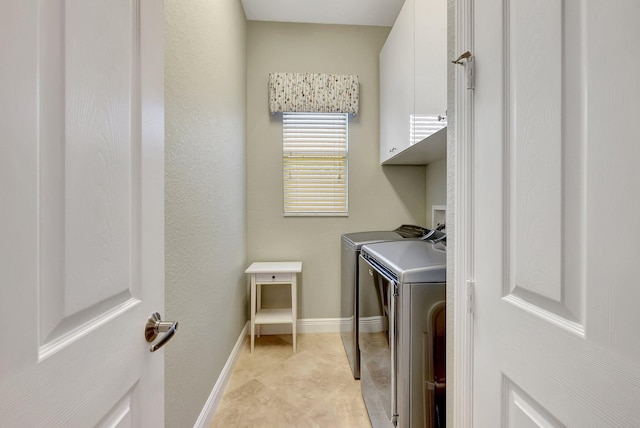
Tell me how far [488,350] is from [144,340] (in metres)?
0.84

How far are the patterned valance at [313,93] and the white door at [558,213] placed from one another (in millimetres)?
1877

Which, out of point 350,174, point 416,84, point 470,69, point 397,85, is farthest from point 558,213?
point 350,174

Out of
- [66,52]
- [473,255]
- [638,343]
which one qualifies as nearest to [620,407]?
[638,343]

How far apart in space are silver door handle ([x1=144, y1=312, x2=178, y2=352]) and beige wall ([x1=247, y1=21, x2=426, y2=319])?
6.52ft

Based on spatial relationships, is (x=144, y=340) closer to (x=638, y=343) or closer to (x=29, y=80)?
(x=29, y=80)

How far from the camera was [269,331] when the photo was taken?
260 centimetres

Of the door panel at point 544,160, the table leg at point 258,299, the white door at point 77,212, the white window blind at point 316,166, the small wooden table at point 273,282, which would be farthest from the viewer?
the white window blind at point 316,166

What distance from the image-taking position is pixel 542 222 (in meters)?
0.55

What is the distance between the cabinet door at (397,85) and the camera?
1757mm

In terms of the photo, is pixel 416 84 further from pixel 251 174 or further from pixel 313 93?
pixel 251 174

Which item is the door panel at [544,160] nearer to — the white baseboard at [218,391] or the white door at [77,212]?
the white door at [77,212]

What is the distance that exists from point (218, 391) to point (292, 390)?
458 mm

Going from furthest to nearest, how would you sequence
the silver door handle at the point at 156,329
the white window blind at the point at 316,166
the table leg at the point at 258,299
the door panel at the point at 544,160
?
1. the white window blind at the point at 316,166
2. the table leg at the point at 258,299
3. the silver door handle at the point at 156,329
4. the door panel at the point at 544,160

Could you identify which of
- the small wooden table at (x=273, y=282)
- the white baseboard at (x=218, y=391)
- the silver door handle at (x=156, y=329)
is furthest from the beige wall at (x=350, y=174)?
the silver door handle at (x=156, y=329)
